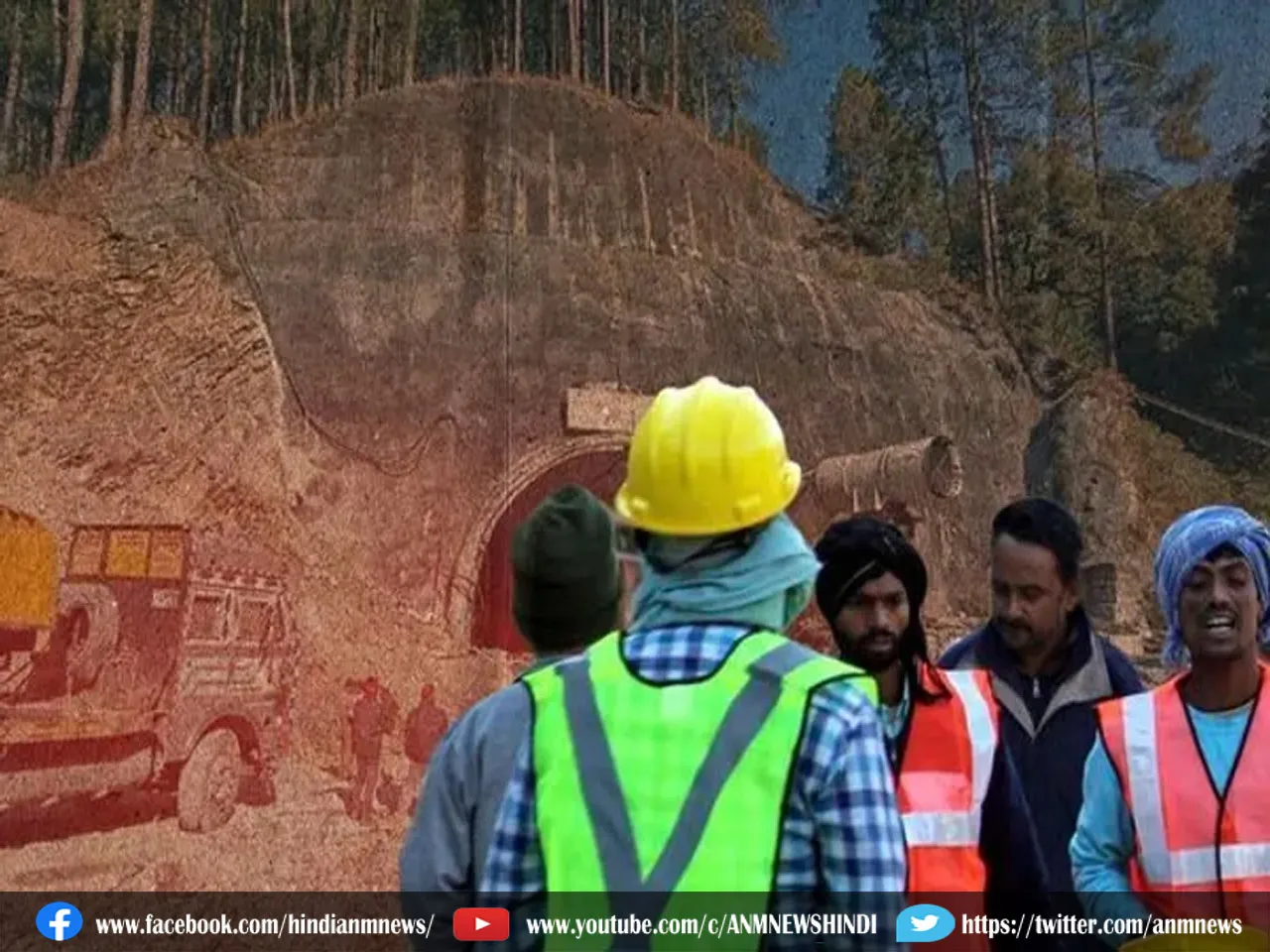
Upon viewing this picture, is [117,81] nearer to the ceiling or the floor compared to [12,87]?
nearer to the ceiling

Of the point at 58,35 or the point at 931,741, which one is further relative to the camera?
the point at 58,35

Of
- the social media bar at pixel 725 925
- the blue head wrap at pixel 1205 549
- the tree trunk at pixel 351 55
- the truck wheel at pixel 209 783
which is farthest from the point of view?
the tree trunk at pixel 351 55

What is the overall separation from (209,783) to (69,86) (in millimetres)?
3430

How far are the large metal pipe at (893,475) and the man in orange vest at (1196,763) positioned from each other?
5.73 m

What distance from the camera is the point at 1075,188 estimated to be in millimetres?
9539

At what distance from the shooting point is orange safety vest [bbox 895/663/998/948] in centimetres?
287

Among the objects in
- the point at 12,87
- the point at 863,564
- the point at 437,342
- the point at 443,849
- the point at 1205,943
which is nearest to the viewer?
the point at 443,849

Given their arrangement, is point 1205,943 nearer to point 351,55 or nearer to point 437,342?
point 437,342

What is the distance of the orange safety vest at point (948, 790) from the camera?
287 centimetres

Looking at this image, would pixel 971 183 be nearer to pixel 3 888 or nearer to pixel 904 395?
pixel 904 395

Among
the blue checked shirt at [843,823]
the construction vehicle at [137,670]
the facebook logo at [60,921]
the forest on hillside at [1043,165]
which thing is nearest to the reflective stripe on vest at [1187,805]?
the blue checked shirt at [843,823]

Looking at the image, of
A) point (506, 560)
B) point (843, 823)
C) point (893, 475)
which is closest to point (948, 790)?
point (843, 823)

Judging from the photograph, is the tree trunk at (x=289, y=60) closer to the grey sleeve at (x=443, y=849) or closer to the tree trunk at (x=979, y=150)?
the tree trunk at (x=979, y=150)

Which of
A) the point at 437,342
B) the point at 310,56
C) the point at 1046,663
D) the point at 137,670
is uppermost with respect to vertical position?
the point at 310,56
